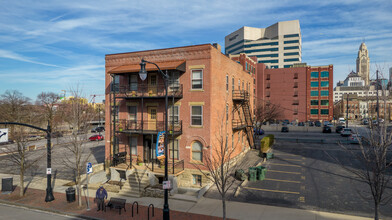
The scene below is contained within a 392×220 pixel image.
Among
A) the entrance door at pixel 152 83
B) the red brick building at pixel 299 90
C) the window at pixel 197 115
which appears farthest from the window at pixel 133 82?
the red brick building at pixel 299 90

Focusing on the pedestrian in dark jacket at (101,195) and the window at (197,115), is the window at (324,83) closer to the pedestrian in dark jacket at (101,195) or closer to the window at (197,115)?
the window at (197,115)

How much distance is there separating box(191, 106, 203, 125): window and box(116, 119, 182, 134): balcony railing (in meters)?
1.16

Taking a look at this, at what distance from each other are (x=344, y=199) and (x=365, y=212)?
1.79m

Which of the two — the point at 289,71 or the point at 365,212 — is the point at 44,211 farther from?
the point at 289,71

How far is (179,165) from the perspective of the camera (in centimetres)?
2017

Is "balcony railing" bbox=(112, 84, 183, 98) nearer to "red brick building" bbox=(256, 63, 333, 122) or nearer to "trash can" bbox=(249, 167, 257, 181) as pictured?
"trash can" bbox=(249, 167, 257, 181)

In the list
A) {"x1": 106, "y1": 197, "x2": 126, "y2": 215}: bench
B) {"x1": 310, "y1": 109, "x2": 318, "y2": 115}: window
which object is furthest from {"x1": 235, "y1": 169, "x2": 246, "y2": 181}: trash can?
{"x1": 310, "y1": 109, "x2": 318, "y2": 115}: window

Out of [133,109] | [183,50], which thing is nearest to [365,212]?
[183,50]

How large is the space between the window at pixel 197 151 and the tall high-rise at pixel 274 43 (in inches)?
4330

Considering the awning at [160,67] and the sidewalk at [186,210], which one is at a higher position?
the awning at [160,67]

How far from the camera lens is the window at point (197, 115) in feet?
65.2

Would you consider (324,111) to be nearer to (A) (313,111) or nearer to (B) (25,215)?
(A) (313,111)

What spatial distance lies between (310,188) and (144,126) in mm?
13887

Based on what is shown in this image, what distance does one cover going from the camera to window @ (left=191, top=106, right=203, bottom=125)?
1986 cm
